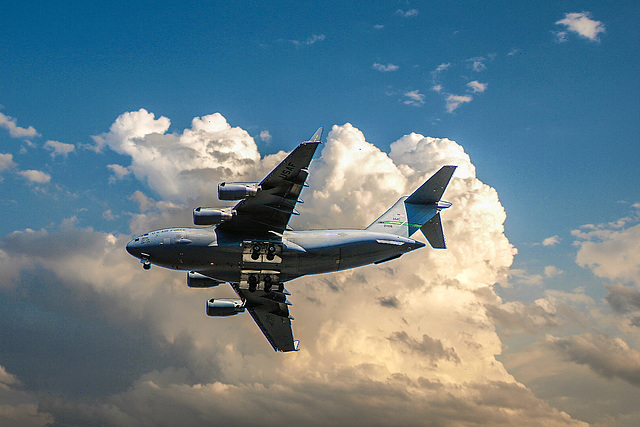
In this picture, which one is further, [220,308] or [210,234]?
[220,308]

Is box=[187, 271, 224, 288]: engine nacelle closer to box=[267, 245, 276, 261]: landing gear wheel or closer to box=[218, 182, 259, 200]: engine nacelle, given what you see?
box=[267, 245, 276, 261]: landing gear wheel

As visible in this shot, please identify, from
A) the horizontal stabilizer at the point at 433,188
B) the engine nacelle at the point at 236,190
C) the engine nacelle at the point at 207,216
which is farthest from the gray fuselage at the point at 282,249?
the horizontal stabilizer at the point at 433,188

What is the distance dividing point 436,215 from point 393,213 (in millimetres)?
2272

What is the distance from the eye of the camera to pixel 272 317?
122ft

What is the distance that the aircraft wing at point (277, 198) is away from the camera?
26870 millimetres

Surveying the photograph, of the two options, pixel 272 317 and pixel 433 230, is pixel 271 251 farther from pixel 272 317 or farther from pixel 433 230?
pixel 433 230

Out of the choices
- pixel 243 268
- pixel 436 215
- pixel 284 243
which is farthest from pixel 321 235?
pixel 436 215

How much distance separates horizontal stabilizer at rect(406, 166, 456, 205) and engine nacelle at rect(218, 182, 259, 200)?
32.8 ft

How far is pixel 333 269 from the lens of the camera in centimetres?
3191

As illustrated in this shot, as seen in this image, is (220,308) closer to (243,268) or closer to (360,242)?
(243,268)

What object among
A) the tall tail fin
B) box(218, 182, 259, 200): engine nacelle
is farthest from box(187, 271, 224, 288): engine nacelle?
the tall tail fin

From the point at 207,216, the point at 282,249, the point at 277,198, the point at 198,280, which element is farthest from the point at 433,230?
the point at 198,280

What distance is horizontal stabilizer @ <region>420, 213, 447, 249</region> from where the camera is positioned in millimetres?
34031

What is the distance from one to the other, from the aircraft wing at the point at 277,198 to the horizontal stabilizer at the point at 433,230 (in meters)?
8.08
